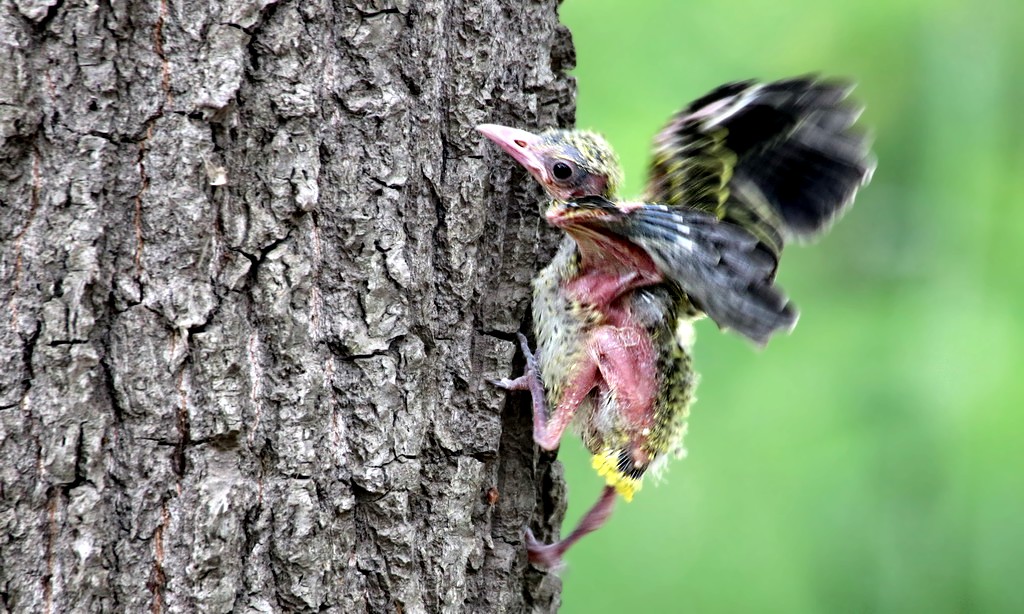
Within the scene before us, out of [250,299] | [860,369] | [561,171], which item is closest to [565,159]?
[561,171]

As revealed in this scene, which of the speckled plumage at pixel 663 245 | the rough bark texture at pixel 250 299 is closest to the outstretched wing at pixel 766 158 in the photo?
the speckled plumage at pixel 663 245

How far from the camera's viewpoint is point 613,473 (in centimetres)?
206

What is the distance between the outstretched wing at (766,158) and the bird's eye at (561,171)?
0.22m

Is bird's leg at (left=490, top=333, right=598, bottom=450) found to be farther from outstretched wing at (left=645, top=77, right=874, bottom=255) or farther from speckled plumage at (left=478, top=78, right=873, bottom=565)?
outstretched wing at (left=645, top=77, right=874, bottom=255)

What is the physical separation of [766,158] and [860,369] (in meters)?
2.59

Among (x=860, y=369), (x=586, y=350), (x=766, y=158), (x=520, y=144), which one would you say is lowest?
(x=586, y=350)

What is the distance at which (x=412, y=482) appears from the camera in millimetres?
1730

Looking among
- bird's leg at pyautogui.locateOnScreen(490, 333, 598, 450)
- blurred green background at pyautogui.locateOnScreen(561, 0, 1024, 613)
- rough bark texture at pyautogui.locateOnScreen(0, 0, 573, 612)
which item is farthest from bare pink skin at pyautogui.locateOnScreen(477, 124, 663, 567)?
blurred green background at pyautogui.locateOnScreen(561, 0, 1024, 613)

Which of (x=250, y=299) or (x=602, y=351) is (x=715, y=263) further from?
(x=250, y=299)

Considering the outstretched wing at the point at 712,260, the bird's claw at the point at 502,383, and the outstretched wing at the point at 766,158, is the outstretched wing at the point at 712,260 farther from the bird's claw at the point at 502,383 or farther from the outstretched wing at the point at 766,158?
the bird's claw at the point at 502,383

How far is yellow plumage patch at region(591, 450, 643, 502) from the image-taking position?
2053mm

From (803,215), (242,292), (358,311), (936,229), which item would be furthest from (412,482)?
(936,229)

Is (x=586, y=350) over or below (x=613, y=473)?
over

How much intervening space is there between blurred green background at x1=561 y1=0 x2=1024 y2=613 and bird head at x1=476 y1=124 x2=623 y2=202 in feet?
5.39
